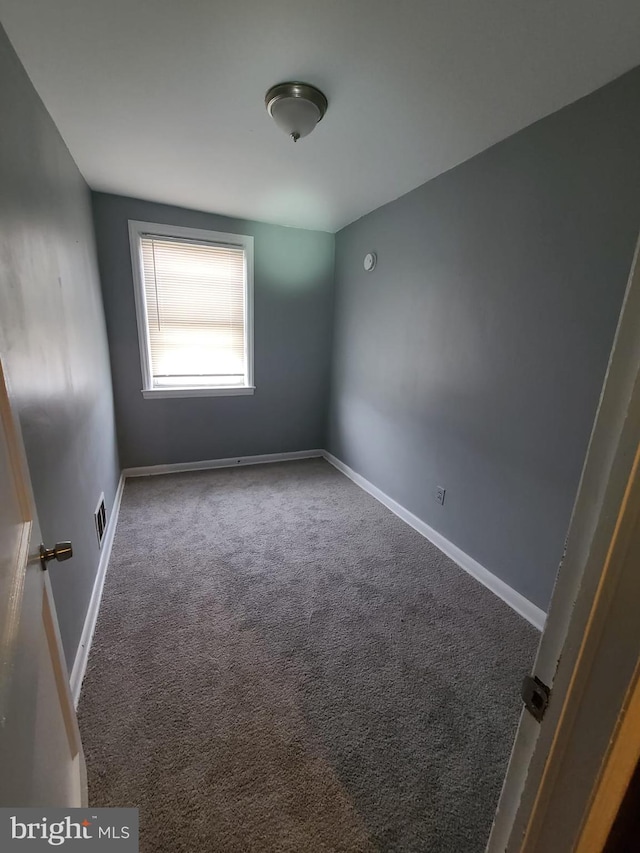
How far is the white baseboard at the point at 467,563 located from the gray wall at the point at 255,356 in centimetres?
117

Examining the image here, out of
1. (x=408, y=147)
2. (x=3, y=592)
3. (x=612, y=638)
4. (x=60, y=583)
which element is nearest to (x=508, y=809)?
(x=612, y=638)

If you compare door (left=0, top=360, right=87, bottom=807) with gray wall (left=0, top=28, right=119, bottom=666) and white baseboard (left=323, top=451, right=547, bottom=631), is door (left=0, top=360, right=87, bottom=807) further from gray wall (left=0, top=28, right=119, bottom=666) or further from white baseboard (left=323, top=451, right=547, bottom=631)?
white baseboard (left=323, top=451, right=547, bottom=631)

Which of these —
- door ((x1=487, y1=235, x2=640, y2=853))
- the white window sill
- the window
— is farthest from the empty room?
the white window sill

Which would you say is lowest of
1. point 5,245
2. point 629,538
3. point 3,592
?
point 3,592

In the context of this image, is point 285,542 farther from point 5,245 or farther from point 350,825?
point 5,245

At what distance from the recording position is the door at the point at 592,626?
1.39ft

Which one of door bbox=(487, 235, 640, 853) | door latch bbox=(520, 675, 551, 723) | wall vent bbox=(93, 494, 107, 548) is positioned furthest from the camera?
wall vent bbox=(93, 494, 107, 548)

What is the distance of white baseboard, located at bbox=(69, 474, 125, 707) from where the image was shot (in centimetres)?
135

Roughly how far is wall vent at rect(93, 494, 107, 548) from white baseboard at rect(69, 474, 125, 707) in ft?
0.20

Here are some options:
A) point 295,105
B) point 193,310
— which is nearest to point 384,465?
point 193,310

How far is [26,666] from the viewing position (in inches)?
25.4

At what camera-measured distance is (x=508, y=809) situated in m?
0.60

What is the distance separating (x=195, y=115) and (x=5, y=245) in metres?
1.16

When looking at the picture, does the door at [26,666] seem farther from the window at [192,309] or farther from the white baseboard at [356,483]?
the window at [192,309]
